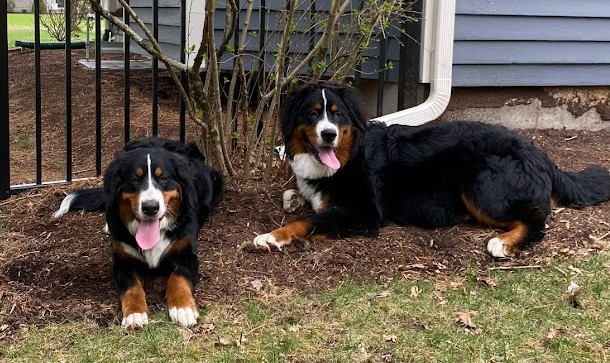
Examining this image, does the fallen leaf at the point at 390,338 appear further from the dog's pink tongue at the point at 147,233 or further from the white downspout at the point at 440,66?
the white downspout at the point at 440,66

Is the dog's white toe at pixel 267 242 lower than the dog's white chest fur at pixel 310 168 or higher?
lower

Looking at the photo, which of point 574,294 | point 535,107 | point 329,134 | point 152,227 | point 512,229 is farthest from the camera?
point 535,107

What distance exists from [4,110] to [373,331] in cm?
319

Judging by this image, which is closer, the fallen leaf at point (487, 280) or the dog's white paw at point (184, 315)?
the dog's white paw at point (184, 315)

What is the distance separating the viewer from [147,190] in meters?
3.50

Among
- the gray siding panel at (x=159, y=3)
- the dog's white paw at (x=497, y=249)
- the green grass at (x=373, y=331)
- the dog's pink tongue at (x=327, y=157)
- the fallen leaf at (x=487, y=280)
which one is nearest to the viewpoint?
the green grass at (x=373, y=331)

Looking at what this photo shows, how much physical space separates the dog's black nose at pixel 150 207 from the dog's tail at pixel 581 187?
272 cm

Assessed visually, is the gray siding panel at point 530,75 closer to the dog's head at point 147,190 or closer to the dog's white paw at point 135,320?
the dog's head at point 147,190

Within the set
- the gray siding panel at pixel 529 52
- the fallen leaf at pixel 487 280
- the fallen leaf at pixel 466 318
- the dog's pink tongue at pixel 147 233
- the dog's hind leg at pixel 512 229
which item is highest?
the gray siding panel at pixel 529 52

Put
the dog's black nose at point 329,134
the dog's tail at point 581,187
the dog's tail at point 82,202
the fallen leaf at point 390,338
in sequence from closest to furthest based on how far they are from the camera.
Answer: the fallen leaf at point 390,338 < the dog's black nose at point 329,134 < the dog's tail at point 82,202 < the dog's tail at point 581,187

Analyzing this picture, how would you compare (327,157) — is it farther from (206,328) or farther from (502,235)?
(206,328)

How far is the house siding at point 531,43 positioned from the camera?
6.91 m

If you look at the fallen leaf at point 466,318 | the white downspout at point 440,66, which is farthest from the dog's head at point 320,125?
the white downspout at point 440,66

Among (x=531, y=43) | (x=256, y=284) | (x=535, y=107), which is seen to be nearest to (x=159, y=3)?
(x=531, y=43)
